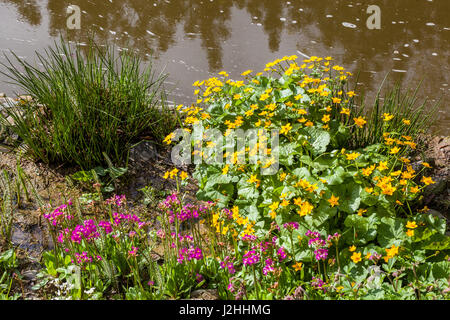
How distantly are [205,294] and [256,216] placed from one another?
584 mm

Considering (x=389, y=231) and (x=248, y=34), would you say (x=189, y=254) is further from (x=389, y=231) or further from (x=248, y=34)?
(x=248, y=34)

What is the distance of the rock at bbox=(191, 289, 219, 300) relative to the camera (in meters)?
2.45

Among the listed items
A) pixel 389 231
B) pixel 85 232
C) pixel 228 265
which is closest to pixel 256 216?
pixel 228 265

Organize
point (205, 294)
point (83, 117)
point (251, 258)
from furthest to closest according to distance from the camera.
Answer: point (83, 117), point (205, 294), point (251, 258)

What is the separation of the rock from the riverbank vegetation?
3cm

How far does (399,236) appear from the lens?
253 centimetres

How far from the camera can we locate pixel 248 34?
20.1ft

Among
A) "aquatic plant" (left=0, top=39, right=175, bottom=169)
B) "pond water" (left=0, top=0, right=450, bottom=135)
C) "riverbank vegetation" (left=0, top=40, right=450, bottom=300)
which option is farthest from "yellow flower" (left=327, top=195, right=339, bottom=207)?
"pond water" (left=0, top=0, right=450, bottom=135)

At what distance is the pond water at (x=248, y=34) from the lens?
5.28 metres

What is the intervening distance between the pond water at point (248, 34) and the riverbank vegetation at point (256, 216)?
1442 mm

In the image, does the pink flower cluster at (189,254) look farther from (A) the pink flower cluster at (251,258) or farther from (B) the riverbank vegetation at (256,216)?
(A) the pink flower cluster at (251,258)

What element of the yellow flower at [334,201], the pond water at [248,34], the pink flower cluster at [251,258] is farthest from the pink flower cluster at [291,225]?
the pond water at [248,34]

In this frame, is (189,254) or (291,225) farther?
(189,254)
